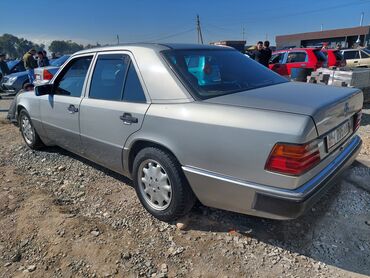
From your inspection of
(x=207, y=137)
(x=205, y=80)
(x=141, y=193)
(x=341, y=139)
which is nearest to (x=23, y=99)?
(x=141, y=193)

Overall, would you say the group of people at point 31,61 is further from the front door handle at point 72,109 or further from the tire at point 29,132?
the front door handle at point 72,109

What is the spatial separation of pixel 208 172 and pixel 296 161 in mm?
681

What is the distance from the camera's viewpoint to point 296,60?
10664 mm

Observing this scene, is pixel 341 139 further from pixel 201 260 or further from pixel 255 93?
pixel 201 260

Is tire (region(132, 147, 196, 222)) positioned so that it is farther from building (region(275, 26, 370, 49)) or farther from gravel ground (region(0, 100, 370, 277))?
building (region(275, 26, 370, 49))

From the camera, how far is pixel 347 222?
292 cm

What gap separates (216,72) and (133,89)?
2.70 feet

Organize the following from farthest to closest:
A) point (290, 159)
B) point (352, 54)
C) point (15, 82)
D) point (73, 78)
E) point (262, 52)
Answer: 1. point (352, 54)
2. point (15, 82)
3. point (262, 52)
4. point (73, 78)
5. point (290, 159)

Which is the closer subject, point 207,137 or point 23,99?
point 207,137

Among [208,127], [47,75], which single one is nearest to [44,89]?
[208,127]

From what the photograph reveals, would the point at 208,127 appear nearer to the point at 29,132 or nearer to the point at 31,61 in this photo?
the point at 29,132

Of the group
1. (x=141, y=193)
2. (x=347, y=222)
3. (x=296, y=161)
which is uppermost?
(x=296, y=161)

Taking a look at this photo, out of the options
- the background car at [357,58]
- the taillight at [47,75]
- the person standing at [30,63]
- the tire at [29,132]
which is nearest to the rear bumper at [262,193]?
the tire at [29,132]

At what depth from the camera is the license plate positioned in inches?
94.8
